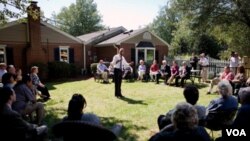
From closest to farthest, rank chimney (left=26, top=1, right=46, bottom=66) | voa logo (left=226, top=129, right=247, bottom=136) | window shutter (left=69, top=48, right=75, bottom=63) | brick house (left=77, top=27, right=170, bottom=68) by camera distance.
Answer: voa logo (left=226, top=129, right=247, bottom=136) < chimney (left=26, top=1, right=46, bottom=66) < window shutter (left=69, top=48, right=75, bottom=63) < brick house (left=77, top=27, right=170, bottom=68)

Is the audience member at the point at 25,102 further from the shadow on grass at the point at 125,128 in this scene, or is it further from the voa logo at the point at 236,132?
the voa logo at the point at 236,132

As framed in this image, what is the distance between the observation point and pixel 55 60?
20125 millimetres

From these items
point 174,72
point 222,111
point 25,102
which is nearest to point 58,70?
point 174,72

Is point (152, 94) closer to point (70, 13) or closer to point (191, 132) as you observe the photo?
point (191, 132)

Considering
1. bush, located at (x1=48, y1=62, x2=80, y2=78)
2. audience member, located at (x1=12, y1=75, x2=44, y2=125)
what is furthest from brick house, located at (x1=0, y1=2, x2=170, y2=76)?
audience member, located at (x1=12, y1=75, x2=44, y2=125)

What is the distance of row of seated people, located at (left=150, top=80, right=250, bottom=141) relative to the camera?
8.53 ft

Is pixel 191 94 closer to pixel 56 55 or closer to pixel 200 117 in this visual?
pixel 200 117

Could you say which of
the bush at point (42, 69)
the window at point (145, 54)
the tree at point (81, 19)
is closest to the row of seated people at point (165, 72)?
the bush at point (42, 69)

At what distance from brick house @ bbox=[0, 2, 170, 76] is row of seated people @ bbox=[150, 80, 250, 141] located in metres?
13.1

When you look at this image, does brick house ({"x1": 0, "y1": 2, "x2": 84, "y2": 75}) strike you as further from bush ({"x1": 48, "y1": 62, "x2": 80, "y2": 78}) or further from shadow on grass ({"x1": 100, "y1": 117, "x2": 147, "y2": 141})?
shadow on grass ({"x1": 100, "y1": 117, "x2": 147, "y2": 141})

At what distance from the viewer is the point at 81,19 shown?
163 feet

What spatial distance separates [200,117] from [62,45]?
17.8 m

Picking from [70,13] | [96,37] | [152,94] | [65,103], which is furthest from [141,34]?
[70,13]

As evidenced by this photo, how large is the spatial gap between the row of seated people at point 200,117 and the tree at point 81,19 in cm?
4576
